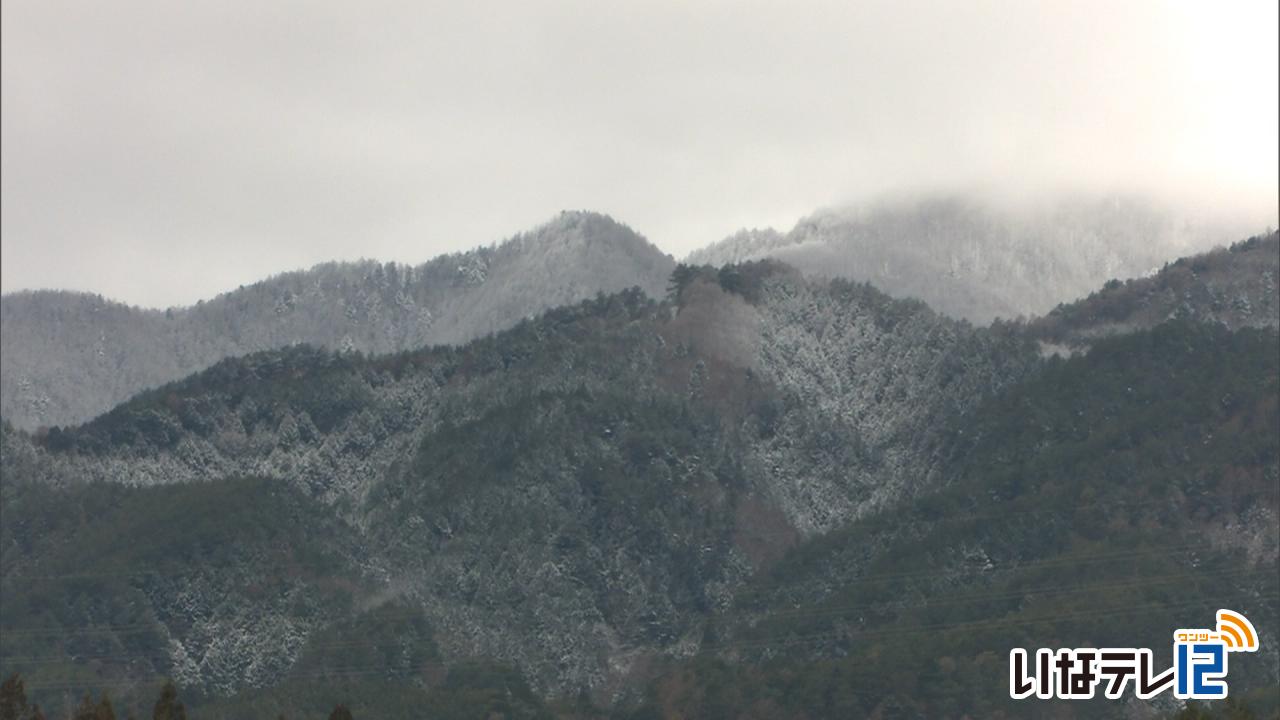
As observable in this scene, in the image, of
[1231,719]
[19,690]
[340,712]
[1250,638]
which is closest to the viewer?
[340,712]

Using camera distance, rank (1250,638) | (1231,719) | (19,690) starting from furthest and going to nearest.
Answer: (1250,638) → (1231,719) → (19,690)

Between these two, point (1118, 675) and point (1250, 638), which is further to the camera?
point (1250, 638)

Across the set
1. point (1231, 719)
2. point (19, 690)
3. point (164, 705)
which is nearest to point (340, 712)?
point (164, 705)

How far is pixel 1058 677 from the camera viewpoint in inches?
6895

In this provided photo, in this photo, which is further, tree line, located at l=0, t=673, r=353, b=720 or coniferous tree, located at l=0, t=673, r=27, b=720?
coniferous tree, located at l=0, t=673, r=27, b=720

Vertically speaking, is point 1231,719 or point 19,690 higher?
point 19,690

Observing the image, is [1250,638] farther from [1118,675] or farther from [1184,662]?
[1118,675]

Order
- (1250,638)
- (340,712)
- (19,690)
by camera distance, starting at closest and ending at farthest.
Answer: (340,712) < (19,690) < (1250,638)

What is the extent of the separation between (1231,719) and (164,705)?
240 feet

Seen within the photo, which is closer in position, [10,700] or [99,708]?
[99,708]

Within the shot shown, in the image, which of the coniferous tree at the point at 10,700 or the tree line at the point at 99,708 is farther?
the coniferous tree at the point at 10,700

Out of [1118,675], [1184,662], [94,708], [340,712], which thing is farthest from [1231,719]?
[94,708]

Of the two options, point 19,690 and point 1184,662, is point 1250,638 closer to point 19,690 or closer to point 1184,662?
point 1184,662

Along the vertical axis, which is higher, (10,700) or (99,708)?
(10,700)
